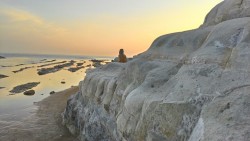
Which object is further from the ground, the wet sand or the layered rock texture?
the layered rock texture

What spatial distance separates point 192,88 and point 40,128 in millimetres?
14872

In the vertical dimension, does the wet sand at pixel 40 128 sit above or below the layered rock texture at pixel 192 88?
below

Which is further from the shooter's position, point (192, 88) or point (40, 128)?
point (40, 128)

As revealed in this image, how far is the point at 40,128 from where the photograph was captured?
19.2 m

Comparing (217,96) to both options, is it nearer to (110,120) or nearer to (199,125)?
(199,125)

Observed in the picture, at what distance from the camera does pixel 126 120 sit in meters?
9.59

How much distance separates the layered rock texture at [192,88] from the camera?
5.64 meters

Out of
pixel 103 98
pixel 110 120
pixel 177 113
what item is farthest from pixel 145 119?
pixel 103 98

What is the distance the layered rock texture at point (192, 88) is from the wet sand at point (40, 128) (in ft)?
19.5

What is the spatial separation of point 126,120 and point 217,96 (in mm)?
4095

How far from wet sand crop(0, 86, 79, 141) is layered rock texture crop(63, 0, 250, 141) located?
5.96m

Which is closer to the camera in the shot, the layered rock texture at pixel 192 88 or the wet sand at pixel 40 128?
the layered rock texture at pixel 192 88

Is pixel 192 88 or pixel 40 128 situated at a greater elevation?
pixel 192 88

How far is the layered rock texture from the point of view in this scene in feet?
18.5
